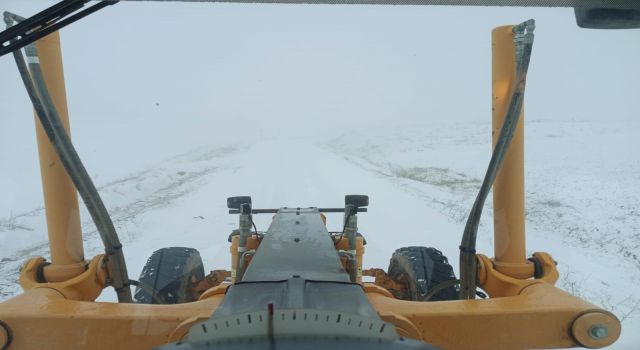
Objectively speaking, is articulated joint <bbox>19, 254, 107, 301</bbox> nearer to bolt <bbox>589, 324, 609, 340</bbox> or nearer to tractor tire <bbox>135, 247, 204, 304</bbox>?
tractor tire <bbox>135, 247, 204, 304</bbox>

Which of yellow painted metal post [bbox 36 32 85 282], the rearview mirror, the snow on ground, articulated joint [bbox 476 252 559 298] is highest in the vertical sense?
the rearview mirror

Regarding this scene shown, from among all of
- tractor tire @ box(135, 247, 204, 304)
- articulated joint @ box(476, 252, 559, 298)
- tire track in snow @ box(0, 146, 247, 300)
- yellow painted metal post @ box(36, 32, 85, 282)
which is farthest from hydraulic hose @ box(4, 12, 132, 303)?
tire track in snow @ box(0, 146, 247, 300)

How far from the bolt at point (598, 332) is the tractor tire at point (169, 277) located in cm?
268

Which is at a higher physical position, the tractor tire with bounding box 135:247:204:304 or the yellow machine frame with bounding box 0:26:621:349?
the yellow machine frame with bounding box 0:26:621:349

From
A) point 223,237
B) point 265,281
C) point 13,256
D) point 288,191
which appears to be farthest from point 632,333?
point 288,191

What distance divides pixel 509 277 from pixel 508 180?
21.3 inches

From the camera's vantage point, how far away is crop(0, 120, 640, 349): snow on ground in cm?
633

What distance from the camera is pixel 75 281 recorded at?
2.44 meters

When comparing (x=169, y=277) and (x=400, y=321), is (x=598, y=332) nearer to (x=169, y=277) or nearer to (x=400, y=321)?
(x=400, y=321)

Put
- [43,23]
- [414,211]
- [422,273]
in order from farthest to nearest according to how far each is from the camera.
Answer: [414,211] < [422,273] < [43,23]

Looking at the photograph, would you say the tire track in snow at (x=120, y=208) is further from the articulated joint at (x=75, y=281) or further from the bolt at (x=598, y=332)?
the bolt at (x=598, y=332)

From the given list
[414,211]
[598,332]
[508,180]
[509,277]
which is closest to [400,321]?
[598,332]

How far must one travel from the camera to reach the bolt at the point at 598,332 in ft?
6.16

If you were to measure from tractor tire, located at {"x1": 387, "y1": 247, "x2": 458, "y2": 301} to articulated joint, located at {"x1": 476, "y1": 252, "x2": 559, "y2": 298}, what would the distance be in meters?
0.86
